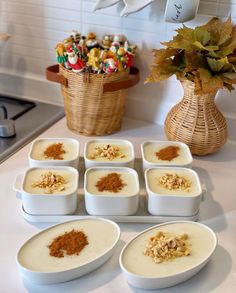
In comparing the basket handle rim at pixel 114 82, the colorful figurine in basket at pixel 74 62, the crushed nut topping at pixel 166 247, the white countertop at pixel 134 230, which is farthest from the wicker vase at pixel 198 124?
the crushed nut topping at pixel 166 247

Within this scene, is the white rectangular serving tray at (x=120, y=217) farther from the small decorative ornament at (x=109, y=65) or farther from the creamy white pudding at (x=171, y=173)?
the small decorative ornament at (x=109, y=65)

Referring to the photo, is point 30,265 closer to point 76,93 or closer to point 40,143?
point 40,143

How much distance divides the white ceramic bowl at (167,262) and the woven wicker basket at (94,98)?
468mm

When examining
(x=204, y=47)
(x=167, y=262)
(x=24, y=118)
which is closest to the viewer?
(x=167, y=262)

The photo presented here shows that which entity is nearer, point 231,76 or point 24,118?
point 231,76

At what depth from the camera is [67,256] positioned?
786mm

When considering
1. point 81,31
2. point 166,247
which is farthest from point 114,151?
point 81,31

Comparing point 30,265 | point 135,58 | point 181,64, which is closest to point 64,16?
point 135,58

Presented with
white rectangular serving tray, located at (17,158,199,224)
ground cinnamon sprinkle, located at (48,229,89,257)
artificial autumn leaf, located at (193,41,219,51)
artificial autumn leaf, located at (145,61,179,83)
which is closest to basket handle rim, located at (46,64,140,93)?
artificial autumn leaf, located at (145,61,179,83)

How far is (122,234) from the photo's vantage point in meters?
0.90

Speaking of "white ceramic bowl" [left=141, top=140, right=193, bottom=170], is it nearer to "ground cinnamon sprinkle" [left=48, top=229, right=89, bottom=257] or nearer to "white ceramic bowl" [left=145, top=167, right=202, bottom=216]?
"white ceramic bowl" [left=145, top=167, right=202, bottom=216]

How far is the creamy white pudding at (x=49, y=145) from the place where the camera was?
105cm

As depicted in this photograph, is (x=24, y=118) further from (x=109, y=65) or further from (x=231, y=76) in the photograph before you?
(x=231, y=76)

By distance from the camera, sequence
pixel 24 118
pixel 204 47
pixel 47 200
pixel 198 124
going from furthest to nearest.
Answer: pixel 24 118, pixel 198 124, pixel 204 47, pixel 47 200
